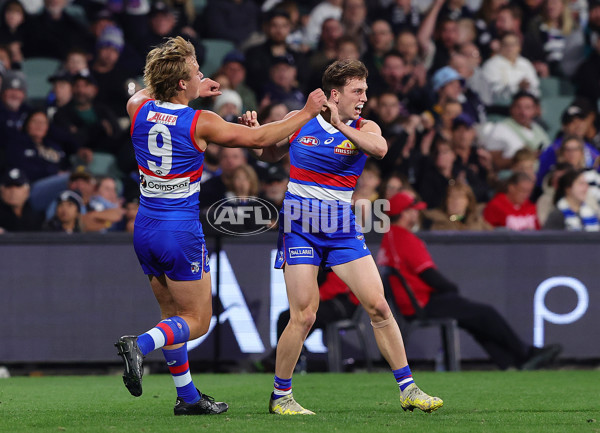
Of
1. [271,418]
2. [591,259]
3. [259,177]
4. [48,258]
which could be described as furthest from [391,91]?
[271,418]

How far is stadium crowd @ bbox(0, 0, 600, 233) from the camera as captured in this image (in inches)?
512

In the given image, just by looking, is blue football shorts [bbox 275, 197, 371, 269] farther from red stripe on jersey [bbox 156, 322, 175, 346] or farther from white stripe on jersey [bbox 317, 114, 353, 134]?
red stripe on jersey [bbox 156, 322, 175, 346]

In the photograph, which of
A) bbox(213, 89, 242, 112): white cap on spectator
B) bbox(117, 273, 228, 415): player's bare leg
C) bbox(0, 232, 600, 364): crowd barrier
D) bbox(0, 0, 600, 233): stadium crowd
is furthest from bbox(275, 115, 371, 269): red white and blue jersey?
bbox(213, 89, 242, 112): white cap on spectator

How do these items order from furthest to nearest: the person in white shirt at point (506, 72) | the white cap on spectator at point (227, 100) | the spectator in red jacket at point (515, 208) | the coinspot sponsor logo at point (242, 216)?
the person in white shirt at point (506, 72) < the white cap on spectator at point (227, 100) < the spectator in red jacket at point (515, 208) < the coinspot sponsor logo at point (242, 216)

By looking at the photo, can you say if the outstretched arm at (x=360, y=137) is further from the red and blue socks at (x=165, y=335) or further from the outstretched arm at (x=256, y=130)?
the red and blue socks at (x=165, y=335)

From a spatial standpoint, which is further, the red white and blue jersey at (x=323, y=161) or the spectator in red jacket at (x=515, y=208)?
the spectator in red jacket at (x=515, y=208)

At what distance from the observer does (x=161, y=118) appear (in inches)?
258

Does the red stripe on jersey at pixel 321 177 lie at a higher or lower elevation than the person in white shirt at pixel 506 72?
lower

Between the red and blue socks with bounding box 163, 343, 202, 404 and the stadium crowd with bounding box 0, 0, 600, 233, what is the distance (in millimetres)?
5522

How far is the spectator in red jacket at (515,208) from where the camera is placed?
42.6 ft

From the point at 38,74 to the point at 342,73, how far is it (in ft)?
31.8

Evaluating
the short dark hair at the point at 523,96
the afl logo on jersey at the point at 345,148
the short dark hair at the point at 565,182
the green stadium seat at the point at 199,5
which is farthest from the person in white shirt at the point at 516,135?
the afl logo on jersey at the point at 345,148

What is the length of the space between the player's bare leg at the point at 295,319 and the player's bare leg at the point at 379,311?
0.82 ft

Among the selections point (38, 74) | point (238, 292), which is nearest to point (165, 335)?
point (238, 292)
